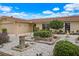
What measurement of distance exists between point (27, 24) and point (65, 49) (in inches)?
35.7

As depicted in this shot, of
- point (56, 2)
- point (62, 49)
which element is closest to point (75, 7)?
point (56, 2)

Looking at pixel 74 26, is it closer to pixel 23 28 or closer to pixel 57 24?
pixel 57 24

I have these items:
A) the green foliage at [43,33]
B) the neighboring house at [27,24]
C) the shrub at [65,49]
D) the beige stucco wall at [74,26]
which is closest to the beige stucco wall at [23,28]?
the neighboring house at [27,24]

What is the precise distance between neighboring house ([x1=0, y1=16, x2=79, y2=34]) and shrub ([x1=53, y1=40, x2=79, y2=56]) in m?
0.36

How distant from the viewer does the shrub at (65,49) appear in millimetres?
2713

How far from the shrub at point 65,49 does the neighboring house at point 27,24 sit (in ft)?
1.19

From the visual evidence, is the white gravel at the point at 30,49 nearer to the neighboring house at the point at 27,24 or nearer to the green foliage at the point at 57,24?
the neighboring house at the point at 27,24

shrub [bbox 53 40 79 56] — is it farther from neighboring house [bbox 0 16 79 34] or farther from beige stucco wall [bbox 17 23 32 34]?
beige stucco wall [bbox 17 23 32 34]

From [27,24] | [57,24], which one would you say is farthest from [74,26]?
[27,24]

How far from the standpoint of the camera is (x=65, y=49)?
271cm

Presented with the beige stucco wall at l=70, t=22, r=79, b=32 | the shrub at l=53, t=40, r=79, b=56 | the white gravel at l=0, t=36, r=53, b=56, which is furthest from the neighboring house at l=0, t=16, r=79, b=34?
the shrub at l=53, t=40, r=79, b=56

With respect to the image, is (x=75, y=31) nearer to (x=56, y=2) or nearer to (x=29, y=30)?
(x=56, y=2)

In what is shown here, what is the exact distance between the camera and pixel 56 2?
305 centimetres

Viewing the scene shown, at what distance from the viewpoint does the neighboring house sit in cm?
304
